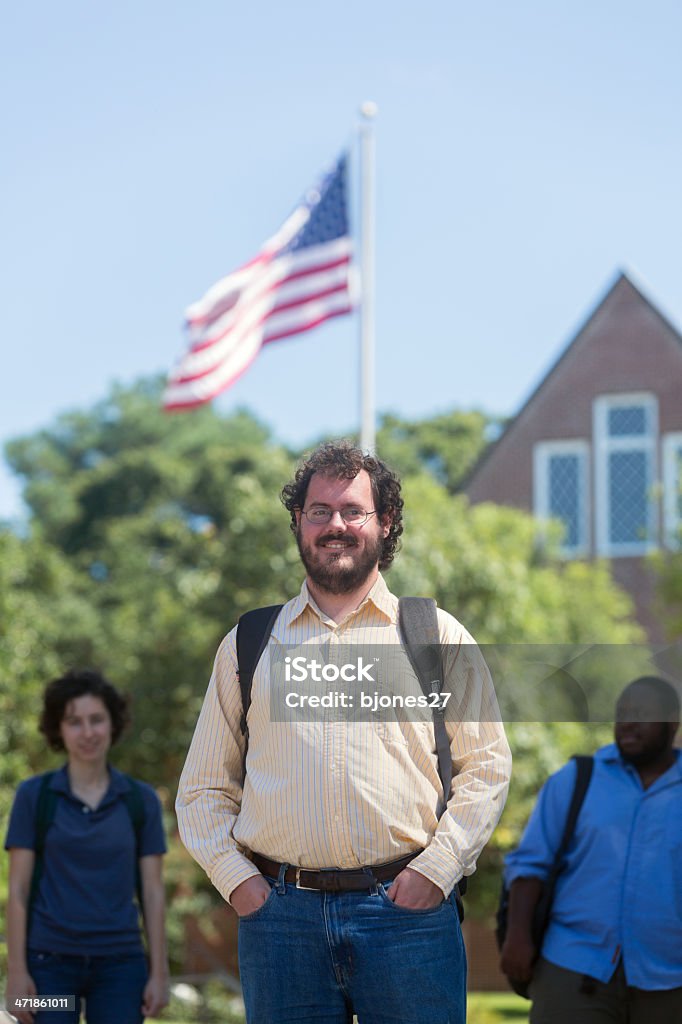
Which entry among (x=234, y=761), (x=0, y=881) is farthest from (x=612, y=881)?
(x=0, y=881)

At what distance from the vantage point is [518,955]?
187 inches

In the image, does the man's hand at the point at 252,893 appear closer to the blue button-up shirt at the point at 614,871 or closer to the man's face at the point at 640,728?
the blue button-up shirt at the point at 614,871

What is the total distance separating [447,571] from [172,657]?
229 inches

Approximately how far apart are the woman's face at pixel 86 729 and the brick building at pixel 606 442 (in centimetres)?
2230

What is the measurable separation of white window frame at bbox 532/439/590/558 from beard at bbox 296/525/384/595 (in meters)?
24.7

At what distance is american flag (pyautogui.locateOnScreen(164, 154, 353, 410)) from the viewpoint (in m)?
14.1

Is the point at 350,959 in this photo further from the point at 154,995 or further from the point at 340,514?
the point at 154,995

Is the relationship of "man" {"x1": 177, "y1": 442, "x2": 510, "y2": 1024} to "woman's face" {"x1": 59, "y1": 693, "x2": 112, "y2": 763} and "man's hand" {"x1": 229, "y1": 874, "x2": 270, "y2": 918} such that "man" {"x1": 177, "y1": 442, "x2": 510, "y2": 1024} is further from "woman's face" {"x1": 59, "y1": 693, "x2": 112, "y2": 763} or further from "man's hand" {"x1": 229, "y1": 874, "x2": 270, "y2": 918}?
"woman's face" {"x1": 59, "y1": 693, "x2": 112, "y2": 763}

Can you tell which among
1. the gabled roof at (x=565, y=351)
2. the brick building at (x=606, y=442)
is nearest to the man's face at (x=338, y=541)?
the brick building at (x=606, y=442)

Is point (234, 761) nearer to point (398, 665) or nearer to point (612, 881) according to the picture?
point (398, 665)

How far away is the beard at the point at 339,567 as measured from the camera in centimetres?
362

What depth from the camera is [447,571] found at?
57.2 ft

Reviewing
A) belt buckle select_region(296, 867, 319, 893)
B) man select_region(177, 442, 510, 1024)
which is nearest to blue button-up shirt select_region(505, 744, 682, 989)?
man select_region(177, 442, 510, 1024)

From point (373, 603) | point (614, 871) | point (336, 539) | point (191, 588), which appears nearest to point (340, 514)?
point (336, 539)
